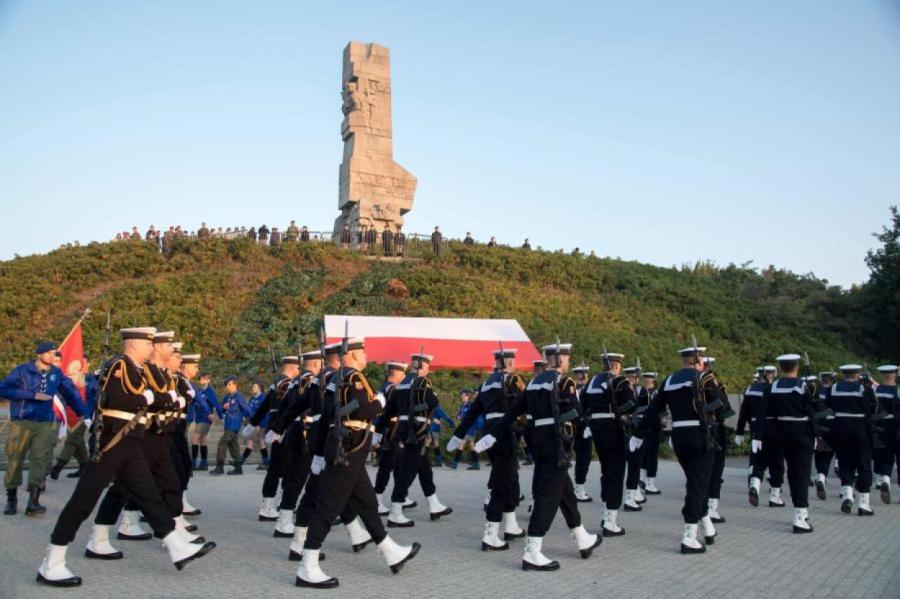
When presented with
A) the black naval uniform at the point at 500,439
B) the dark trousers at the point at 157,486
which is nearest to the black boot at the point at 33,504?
the dark trousers at the point at 157,486

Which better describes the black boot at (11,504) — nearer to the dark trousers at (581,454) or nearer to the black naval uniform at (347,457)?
A: the black naval uniform at (347,457)

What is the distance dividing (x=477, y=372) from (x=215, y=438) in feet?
28.0

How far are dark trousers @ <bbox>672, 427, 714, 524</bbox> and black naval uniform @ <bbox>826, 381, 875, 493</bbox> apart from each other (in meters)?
3.81

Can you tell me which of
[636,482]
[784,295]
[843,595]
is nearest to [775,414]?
[636,482]

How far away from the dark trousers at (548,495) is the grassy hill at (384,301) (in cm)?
1407

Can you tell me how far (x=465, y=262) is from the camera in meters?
33.6

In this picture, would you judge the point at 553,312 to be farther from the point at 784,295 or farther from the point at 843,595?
the point at 843,595

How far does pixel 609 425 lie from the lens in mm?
9086

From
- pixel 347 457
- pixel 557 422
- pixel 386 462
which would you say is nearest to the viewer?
pixel 347 457

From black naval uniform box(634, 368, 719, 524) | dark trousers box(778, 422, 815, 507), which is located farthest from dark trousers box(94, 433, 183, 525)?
dark trousers box(778, 422, 815, 507)

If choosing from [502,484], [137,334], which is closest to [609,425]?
[502,484]

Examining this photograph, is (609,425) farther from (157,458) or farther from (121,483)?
(121,483)

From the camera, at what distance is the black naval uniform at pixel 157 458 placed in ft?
24.0

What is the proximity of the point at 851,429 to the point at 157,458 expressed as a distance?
30.3 feet
